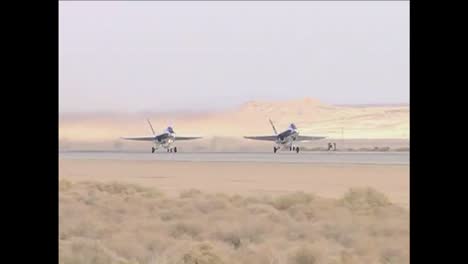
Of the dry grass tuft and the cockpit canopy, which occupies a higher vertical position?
the cockpit canopy

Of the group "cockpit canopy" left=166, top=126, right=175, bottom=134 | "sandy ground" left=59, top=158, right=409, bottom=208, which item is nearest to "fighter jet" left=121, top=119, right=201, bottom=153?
"cockpit canopy" left=166, top=126, right=175, bottom=134

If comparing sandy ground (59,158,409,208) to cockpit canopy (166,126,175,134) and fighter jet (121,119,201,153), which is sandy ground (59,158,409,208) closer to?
fighter jet (121,119,201,153)

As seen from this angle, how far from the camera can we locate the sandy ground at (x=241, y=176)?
16344mm

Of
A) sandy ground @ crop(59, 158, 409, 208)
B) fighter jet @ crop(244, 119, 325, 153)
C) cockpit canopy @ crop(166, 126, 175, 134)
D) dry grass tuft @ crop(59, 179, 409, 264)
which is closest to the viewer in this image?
dry grass tuft @ crop(59, 179, 409, 264)

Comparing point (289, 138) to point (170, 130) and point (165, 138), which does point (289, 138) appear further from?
point (165, 138)

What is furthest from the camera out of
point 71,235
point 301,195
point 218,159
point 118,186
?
point 218,159

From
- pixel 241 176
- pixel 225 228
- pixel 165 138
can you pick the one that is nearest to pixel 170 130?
pixel 165 138

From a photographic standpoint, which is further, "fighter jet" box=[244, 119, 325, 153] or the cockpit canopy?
the cockpit canopy

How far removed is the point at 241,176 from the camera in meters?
19.7

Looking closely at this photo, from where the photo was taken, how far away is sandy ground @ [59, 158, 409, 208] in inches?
643
